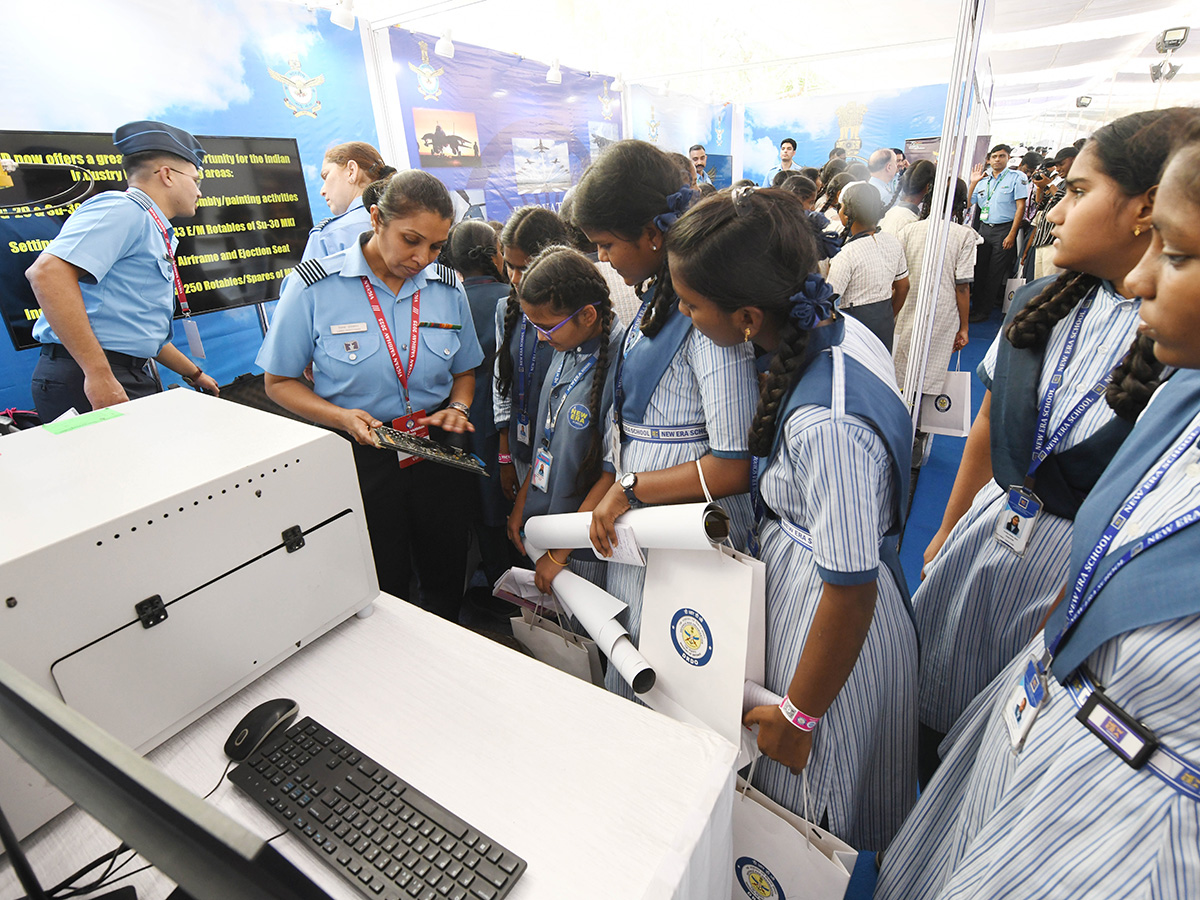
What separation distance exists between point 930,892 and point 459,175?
18.9 ft

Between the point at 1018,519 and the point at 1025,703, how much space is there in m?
0.52

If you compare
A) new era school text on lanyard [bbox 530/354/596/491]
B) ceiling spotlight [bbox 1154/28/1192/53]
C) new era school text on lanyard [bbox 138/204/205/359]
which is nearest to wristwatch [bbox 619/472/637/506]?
new era school text on lanyard [bbox 530/354/596/491]

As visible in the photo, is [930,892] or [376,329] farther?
[376,329]

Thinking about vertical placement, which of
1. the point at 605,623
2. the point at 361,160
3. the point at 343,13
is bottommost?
the point at 605,623

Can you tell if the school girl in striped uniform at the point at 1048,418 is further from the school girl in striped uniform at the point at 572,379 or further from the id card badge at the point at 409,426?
the id card badge at the point at 409,426

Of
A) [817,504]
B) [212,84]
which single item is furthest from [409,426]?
[212,84]

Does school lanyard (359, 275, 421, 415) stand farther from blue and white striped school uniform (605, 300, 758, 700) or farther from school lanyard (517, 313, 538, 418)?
blue and white striped school uniform (605, 300, 758, 700)

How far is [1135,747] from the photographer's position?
633 mm

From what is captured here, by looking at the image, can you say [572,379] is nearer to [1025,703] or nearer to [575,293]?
[575,293]

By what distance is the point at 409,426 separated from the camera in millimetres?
1777

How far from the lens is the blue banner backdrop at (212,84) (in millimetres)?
2762

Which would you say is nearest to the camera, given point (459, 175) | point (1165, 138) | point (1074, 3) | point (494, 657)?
point (1165, 138)

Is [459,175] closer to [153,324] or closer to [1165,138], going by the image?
[153,324]

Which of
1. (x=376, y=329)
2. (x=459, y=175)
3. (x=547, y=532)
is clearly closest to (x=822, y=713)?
(x=547, y=532)
